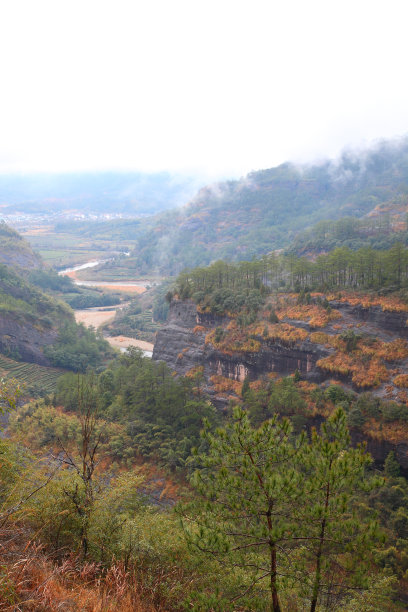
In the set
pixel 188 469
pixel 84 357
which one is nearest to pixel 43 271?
pixel 84 357

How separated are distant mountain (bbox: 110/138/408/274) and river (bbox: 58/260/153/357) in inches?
835

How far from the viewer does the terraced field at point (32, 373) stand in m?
54.0

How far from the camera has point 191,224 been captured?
172 meters

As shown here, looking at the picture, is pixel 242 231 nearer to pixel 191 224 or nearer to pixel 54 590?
pixel 191 224

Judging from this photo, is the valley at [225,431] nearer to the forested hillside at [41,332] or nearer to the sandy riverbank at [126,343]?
the forested hillside at [41,332]

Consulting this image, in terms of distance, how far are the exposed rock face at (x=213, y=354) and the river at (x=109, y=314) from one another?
24.2m

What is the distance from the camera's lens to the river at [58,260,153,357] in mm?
80056

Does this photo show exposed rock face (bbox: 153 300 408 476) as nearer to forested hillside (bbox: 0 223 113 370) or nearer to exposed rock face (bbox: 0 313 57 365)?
forested hillside (bbox: 0 223 113 370)

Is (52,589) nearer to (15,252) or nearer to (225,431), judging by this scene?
(225,431)

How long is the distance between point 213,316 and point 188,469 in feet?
59.3

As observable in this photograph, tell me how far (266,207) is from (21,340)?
12405 cm

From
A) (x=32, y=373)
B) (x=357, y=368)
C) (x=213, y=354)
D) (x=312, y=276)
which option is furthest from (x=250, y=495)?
(x=32, y=373)

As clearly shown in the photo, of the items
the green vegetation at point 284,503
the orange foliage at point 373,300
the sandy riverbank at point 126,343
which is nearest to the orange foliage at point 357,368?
the orange foliage at point 373,300

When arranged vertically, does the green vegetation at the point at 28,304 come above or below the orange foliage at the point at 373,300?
below
